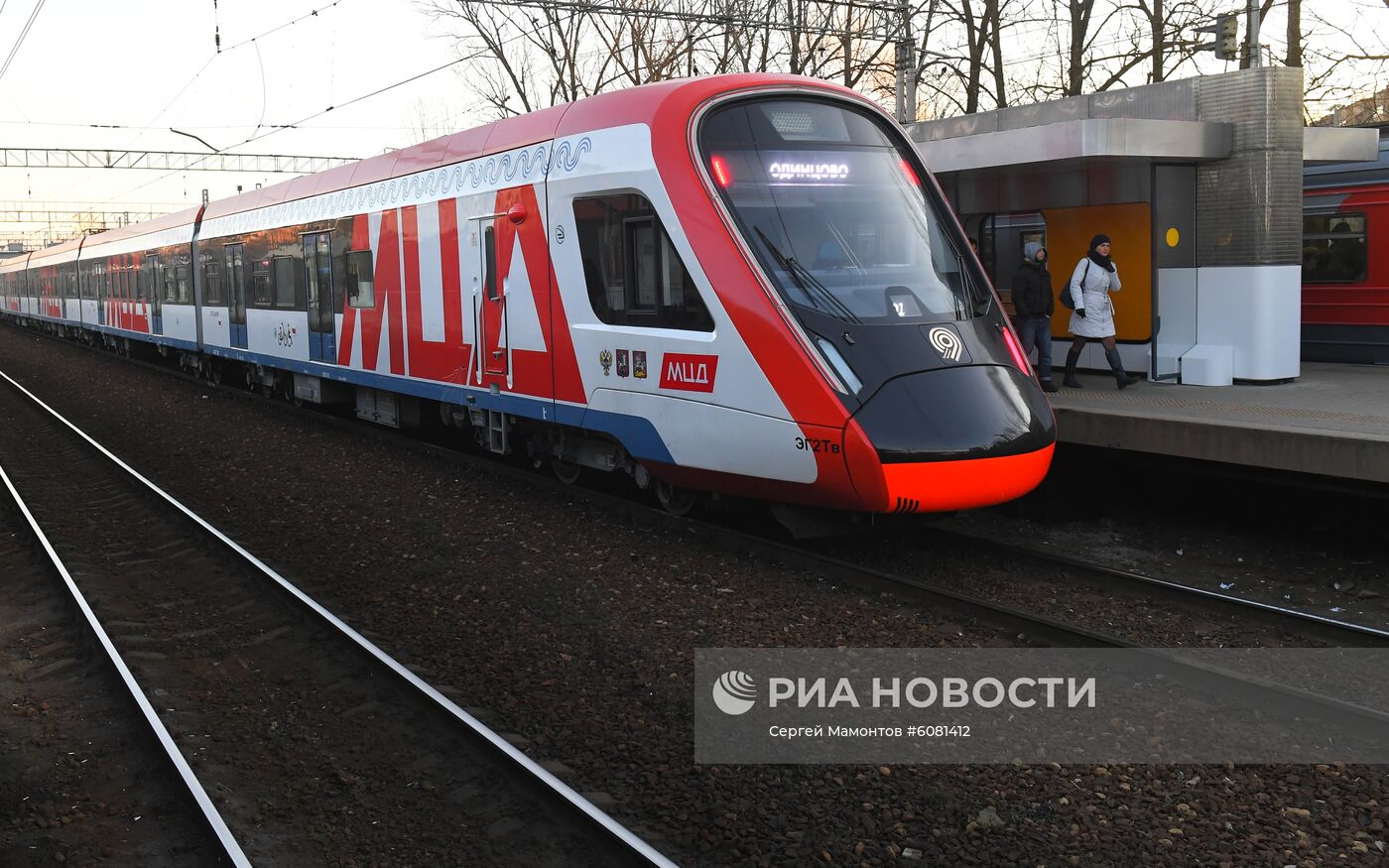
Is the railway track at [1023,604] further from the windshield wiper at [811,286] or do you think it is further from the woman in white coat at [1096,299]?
the woman in white coat at [1096,299]

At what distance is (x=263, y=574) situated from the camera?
27.2ft

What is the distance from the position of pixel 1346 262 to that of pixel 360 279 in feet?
37.1

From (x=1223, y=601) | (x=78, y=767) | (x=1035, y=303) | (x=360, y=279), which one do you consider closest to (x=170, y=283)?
(x=360, y=279)

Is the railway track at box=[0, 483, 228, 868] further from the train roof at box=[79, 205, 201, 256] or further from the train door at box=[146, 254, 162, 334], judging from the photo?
the train door at box=[146, 254, 162, 334]

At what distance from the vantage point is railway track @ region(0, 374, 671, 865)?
4.54 m

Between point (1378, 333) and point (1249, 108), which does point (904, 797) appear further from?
point (1378, 333)

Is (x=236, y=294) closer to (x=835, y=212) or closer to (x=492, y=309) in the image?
(x=492, y=309)

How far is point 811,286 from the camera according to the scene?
7633 millimetres

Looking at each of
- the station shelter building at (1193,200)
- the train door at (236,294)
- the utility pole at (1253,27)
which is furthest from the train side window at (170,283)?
the utility pole at (1253,27)

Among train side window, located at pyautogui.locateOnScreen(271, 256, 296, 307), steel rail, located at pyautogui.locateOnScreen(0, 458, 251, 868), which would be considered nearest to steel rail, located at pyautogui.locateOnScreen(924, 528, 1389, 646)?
steel rail, located at pyautogui.locateOnScreen(0, 458, 251, 868)

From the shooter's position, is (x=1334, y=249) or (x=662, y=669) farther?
(x=1334, y=249)

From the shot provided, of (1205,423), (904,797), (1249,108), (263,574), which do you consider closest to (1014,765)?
(904,797)

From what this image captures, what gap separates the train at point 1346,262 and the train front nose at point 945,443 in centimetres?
871

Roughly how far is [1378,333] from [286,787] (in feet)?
44.2
